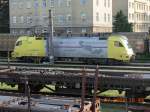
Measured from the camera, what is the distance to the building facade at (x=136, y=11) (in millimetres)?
97125

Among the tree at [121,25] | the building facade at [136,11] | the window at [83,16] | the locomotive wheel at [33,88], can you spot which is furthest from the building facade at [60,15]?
the locomotive wheel at [33,88]

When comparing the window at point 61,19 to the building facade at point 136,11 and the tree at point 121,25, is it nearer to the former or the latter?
the tree at point 121,25

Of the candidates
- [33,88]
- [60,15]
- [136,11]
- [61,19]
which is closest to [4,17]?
[60,15]

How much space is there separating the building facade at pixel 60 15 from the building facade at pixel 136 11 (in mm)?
15092

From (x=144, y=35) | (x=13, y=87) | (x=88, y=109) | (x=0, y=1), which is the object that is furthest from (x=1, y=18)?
(x=88, y=109)

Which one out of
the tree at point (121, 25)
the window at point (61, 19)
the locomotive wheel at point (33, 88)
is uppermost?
the window at point (61, 19)

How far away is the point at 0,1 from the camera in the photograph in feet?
277

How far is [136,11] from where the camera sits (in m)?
106

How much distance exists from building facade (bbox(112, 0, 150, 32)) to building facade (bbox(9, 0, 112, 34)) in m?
15.1

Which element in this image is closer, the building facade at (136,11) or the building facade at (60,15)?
the building facade at (60,15)

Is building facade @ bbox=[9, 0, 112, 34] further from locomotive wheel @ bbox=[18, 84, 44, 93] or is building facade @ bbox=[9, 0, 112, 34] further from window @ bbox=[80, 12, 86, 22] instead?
locomotive wheel @ bbox=[18, 84, 44, 93]

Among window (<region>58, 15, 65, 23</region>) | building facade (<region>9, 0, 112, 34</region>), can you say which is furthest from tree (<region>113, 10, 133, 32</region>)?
window (<region>58, 15, 65, 23</region>)

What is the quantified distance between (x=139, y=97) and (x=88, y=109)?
6.74m

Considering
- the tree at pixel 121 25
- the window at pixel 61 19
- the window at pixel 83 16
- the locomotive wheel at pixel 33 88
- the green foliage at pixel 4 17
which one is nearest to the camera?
the locomotive wheel at pixel 33 88
